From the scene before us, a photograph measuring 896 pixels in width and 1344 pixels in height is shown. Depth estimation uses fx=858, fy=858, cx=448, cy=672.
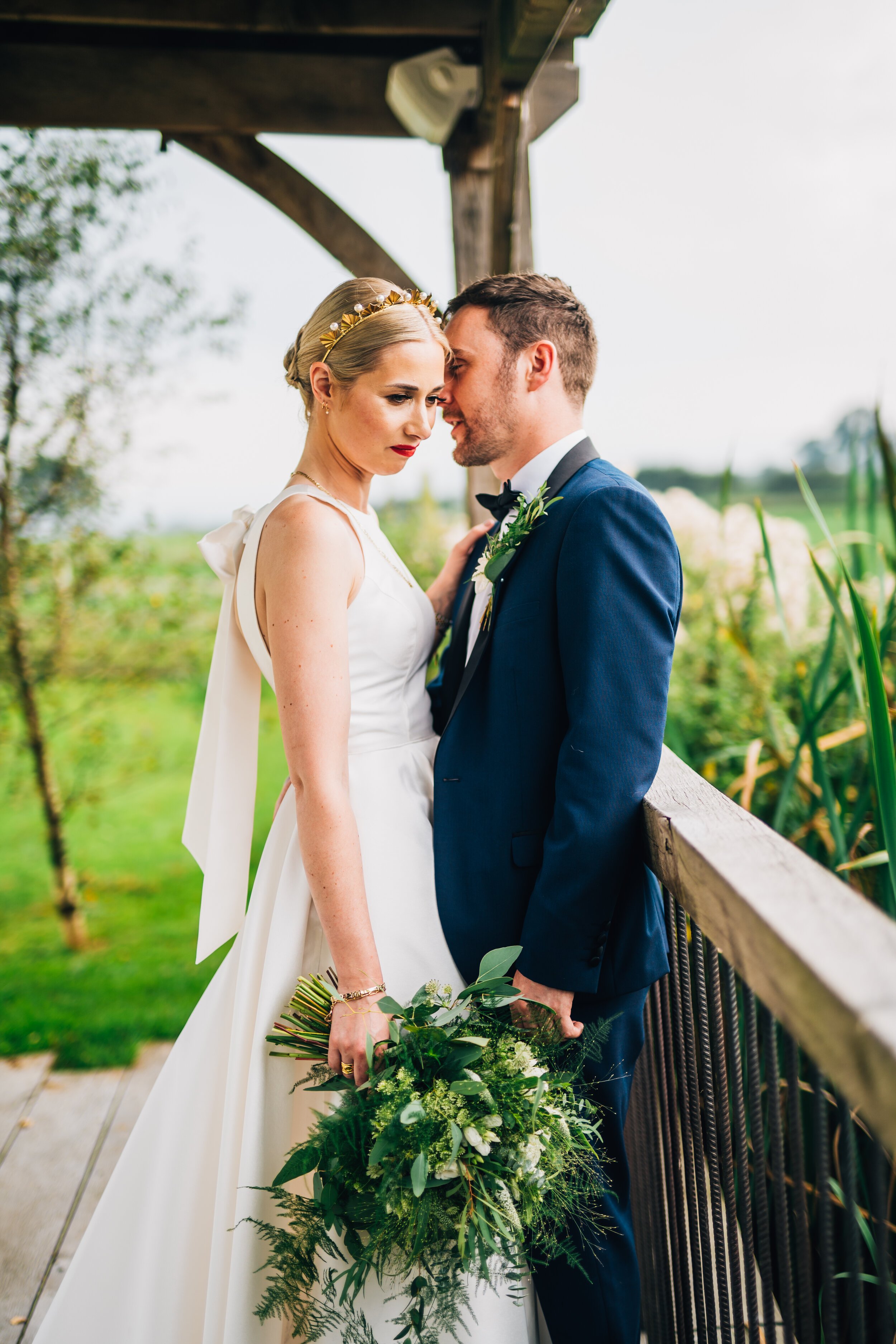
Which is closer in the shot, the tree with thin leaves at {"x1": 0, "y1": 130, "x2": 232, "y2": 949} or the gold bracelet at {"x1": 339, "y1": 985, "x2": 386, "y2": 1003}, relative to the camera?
the gold bracelet at {"x1": 339, "y1": 985, "x2": 386, "y2": 1003}

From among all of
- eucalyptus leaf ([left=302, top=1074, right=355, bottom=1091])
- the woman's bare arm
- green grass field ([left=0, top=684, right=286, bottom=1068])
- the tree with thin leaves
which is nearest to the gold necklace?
the woman's bare arm

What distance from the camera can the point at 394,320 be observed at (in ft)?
4.86

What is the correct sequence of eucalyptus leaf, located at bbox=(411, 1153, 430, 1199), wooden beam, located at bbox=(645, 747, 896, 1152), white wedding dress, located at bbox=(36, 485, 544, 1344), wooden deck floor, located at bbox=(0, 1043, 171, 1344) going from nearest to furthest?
wooden beam, located at bbox=(645, 747, 896, 1152) < eucalyptus leaf, located at bbox=(411, 1153, 430, 1199) < white wedding dress, located at bbox=(36, 485, 544, 1344) < wooden deck floor, located at bbox=(0, 1043, 171, 1344)

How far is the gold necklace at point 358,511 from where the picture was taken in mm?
1519

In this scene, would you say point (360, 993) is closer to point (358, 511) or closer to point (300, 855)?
point (300, 855)

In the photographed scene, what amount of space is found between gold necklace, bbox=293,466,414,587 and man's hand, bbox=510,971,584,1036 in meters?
0.75

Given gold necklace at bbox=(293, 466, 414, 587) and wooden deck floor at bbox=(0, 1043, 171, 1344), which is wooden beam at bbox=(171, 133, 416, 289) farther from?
wooden deck floor at bbox=(0, 1043, 171, 1344)

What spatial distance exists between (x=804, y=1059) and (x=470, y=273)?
2.44 metres

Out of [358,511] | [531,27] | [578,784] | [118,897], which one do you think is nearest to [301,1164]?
[578,784]

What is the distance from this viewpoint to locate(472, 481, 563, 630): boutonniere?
1440 mm

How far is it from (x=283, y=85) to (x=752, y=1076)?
2.74m

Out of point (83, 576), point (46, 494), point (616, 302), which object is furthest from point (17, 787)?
point (616, 302)

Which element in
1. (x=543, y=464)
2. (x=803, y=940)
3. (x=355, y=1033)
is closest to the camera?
(x=803, y=940)

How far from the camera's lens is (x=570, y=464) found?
1520 millimetres
